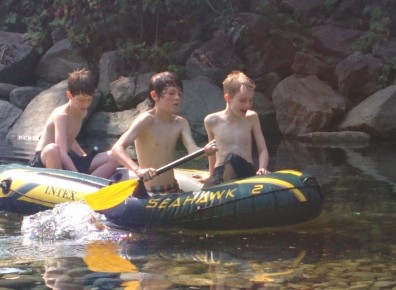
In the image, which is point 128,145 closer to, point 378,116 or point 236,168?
point 236,168

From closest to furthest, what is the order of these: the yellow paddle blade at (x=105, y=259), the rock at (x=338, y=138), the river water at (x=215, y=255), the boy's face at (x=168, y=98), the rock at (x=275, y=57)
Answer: the river water at (x=215, y=255) → the yellow paddle blade at (x=105, y=259) → the boy's face at (x=168, y=98) → the rock at (x=338, y=138) → the rock at (x=275, y=57)

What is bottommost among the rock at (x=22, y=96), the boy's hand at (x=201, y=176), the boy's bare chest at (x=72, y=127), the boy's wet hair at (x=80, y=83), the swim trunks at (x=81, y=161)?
the boy's hand at (x=201, y=176)

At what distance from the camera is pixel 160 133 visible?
5.57m

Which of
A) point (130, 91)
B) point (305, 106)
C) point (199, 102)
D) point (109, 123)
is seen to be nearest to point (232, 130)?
point (305, 106)

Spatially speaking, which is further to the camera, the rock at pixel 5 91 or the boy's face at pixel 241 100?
the rock at pixel 5 91

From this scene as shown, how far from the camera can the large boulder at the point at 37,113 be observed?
12500 millimetres

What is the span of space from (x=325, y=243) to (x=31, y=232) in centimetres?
183

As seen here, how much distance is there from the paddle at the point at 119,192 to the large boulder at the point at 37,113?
7.35 metres

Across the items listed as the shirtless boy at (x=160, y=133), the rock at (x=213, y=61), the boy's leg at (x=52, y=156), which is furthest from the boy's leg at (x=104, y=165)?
the rock at (x=213, y=61)

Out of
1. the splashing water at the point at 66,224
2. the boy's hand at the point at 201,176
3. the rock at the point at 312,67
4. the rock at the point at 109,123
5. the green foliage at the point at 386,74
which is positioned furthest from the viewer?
the rock at the point at 312,67

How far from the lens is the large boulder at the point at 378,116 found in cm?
1108

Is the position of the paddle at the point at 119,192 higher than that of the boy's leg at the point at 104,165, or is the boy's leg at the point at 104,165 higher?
the boy's leg at the point at 104,165

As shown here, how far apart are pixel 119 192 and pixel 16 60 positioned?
9848 mm

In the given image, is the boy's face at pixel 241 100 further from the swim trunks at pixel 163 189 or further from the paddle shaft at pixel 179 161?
the swim trunks at pixel 163 189
